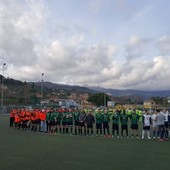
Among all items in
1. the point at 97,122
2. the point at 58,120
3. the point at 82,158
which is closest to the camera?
the point at 82,158

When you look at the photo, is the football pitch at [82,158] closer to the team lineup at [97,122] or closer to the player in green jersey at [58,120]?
the team lineup at [97,122]

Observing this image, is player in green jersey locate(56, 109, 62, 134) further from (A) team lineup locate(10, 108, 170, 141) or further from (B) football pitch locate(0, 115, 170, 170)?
(B) football pitch locate(0, 115, 170, 170)

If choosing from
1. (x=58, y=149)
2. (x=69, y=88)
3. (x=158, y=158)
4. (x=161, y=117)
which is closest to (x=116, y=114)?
(x=161, y=117)

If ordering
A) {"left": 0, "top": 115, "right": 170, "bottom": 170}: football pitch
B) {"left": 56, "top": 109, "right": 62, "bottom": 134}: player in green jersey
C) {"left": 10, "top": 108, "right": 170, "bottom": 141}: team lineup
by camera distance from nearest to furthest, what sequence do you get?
{"left": 0, "top": 115, "right": 170, "bottom": 170}: football pitch → {"left": 10, "top": 108, "right": 170, "bottom": 141}: team lineup → {"left": 56, "top": 109, "right": 62, "bottom": 134}: player in green jersey

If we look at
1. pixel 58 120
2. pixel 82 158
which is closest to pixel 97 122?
pixel 58 120

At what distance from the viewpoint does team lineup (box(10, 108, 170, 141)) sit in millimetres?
20734

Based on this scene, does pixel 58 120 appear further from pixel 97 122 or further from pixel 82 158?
pixel 82 158

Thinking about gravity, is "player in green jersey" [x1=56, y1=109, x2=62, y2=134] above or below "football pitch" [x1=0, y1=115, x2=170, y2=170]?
above

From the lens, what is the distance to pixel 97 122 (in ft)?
74.4

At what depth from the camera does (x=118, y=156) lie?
43.1 ft

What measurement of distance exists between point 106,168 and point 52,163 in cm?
193

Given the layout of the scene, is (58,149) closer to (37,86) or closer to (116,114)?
(116,114)

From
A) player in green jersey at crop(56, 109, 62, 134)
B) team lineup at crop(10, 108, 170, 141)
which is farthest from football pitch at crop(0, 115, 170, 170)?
player in green jersey at crop(56, 109, 62, 134)

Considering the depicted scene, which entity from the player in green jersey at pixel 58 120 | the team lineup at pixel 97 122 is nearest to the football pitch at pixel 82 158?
the team lineup at pixel 97 122
